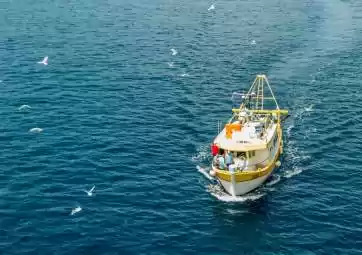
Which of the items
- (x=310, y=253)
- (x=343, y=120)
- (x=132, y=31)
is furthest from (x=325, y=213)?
(x=132, y=31)

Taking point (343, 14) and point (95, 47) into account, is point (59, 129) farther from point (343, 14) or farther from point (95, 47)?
point (343, 14)

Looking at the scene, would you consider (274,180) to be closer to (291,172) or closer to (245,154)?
(291,172)

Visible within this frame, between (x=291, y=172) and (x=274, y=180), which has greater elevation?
(x=291, y=172)

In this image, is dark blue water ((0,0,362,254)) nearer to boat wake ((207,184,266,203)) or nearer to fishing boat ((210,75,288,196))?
boat wake ((207,184,266,203))

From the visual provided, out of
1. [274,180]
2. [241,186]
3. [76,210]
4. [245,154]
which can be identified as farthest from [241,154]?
[76,210]

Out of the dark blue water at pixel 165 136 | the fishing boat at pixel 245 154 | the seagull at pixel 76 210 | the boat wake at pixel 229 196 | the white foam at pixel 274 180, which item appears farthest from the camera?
the white foam at pixel 274 180

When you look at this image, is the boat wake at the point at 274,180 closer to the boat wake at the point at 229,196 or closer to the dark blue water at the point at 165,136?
the dark blue water at the point at 165,136

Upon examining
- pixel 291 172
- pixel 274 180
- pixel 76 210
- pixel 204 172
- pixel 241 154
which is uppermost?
pixel 241 154

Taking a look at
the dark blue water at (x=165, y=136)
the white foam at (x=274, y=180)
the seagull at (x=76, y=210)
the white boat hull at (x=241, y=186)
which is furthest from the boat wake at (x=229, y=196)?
the seagull at (x=76, y=210)

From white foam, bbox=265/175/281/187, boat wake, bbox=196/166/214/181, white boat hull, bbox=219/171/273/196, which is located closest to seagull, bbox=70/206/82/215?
white boat hull, bbox=219/171/273/196
